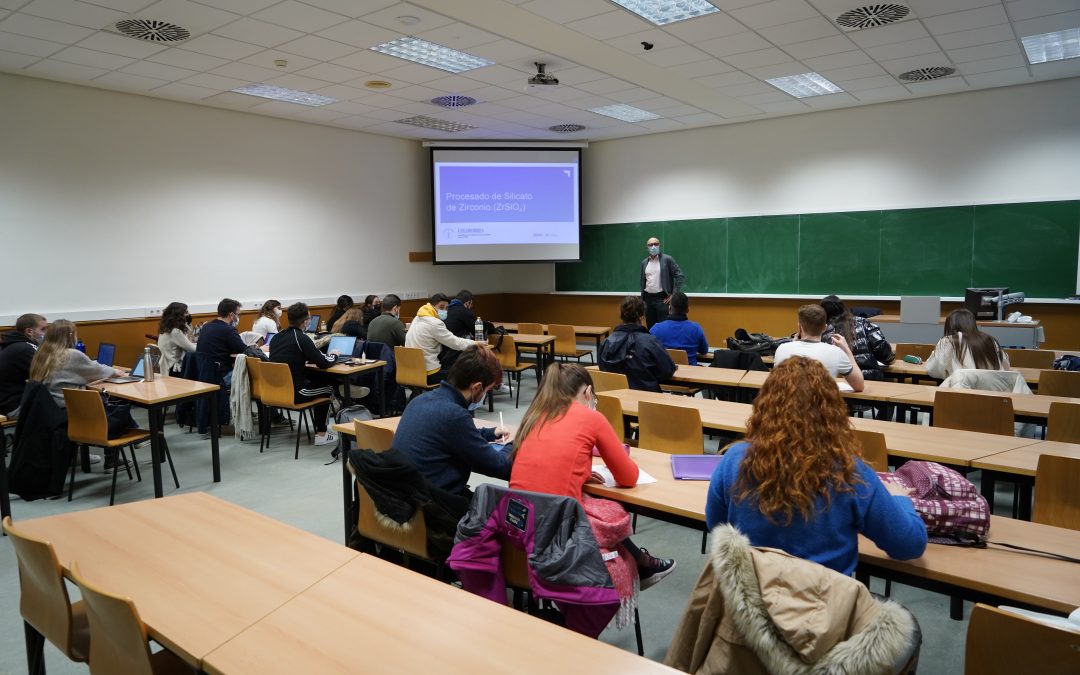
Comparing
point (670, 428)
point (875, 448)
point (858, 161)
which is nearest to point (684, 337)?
point (670, 428)

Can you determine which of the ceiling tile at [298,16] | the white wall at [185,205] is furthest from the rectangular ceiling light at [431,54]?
the white wall at [185,205]

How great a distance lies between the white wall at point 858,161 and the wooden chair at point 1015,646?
839 centimetres

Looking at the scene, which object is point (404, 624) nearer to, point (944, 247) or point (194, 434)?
point (194, 434)

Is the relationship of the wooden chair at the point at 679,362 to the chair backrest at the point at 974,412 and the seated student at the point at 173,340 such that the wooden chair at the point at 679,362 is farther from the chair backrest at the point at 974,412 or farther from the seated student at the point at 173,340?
the seated student at the point at 173,340

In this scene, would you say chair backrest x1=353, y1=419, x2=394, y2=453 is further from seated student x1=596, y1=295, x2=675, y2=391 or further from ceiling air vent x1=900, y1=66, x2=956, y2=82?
ceiling air vent x1=900, y1=66, x2=956, y2=82

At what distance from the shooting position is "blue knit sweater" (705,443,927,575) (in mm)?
1800

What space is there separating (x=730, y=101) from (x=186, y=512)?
8187 millimetres

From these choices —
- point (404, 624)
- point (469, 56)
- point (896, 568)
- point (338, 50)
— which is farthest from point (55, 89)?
point (896, 568)

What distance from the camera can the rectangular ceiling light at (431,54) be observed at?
627 cm

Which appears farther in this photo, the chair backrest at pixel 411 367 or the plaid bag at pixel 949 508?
the chair backrest at pixel 411 367

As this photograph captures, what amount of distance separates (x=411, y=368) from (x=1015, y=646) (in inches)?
231

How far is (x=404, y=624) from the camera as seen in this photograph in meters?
1.62

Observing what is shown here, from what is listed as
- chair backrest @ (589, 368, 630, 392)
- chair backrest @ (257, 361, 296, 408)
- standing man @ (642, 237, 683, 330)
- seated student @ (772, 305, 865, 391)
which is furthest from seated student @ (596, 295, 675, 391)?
standing man @ (642, 237, 683, 330)

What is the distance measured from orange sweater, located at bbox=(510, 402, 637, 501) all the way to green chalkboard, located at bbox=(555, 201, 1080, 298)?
7.77 m
